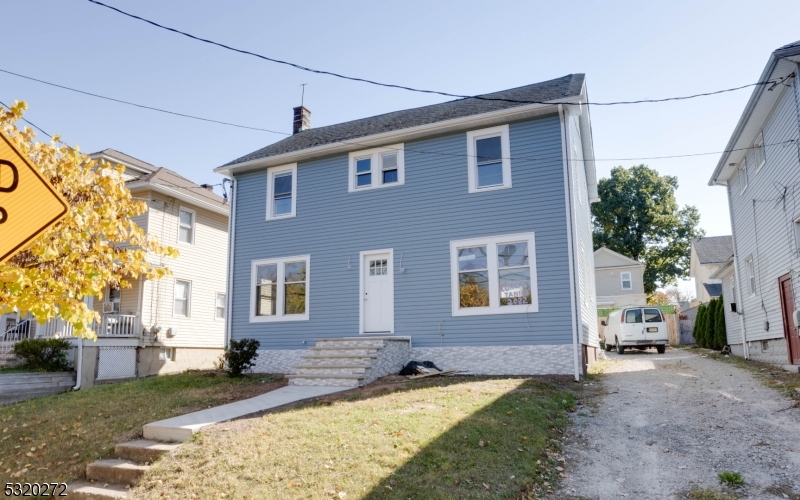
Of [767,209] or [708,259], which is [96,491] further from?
[708,259]

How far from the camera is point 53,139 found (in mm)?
6770

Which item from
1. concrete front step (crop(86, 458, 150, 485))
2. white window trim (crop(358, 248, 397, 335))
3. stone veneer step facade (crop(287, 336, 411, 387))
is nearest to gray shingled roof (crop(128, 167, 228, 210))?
white window trim (crop(358, 248, 397, 335))

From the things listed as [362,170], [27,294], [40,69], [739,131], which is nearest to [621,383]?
[739,131]

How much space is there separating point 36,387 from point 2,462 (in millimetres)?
8493

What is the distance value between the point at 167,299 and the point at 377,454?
1577 centimetres

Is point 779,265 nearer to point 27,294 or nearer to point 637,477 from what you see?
point 637,477

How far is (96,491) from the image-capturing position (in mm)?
6395

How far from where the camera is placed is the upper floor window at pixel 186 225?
67.4 ft

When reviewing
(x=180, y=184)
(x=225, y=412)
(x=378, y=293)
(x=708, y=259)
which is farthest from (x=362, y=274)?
(x=708, y=259)

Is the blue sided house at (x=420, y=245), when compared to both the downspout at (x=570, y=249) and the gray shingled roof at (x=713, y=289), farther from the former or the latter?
the gray shingled roof at (x=713, y=289)

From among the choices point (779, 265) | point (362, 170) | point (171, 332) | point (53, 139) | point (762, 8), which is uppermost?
point (762, 8)

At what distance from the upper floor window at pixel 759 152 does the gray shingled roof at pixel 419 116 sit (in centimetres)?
470

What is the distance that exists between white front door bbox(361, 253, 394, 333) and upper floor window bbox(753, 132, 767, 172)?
9.71 meters

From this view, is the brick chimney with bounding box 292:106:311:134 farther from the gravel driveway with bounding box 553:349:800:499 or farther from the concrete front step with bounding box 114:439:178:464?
the concrete front step with bounding box 114:439:178:464
